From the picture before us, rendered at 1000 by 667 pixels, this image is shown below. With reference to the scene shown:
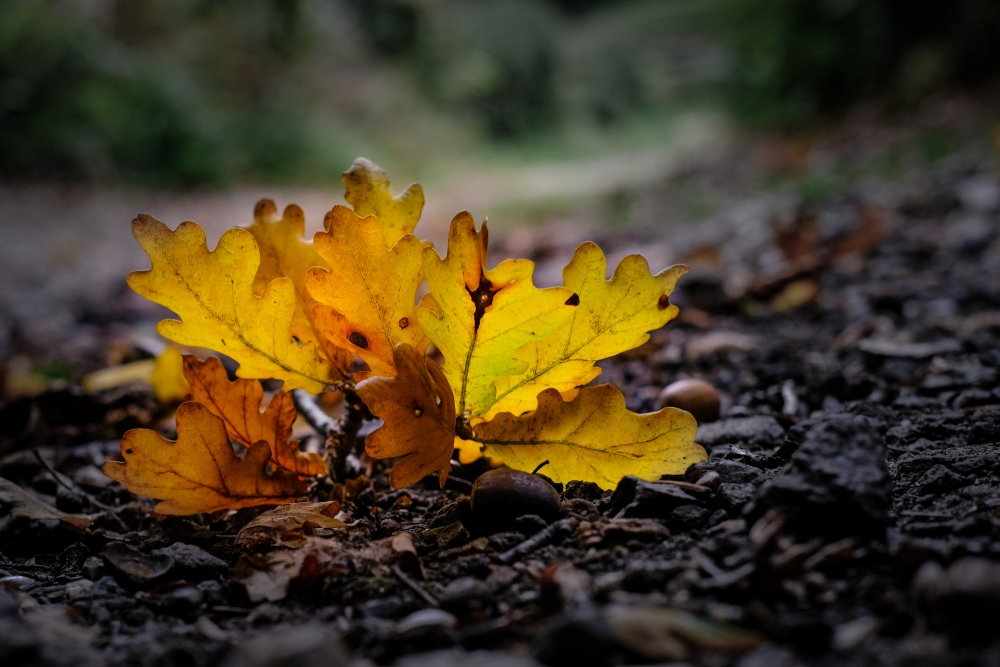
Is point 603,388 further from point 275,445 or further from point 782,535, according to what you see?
point 275,445

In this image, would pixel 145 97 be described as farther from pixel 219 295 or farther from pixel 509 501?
pixel 509 501

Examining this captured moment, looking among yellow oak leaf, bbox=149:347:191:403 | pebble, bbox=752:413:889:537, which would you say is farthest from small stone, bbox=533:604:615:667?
yellow oak leaf, bbox=149:347:191:403

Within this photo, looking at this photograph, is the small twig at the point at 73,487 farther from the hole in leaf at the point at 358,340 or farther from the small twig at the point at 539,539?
the small twig at the point at 539,539

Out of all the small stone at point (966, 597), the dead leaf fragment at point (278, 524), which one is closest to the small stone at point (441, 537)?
the dead leaf fragment at point (278, 524)

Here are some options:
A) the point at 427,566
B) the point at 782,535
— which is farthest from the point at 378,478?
the point at 782,535

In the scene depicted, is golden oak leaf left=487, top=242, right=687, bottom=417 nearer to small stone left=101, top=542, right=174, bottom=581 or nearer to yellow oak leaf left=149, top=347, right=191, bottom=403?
small stone left=101, top=542, right=174, bottom=581

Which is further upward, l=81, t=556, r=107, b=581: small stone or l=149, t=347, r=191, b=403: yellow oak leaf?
l=149, t=347, r=191, b=403: yellow oak leaf
